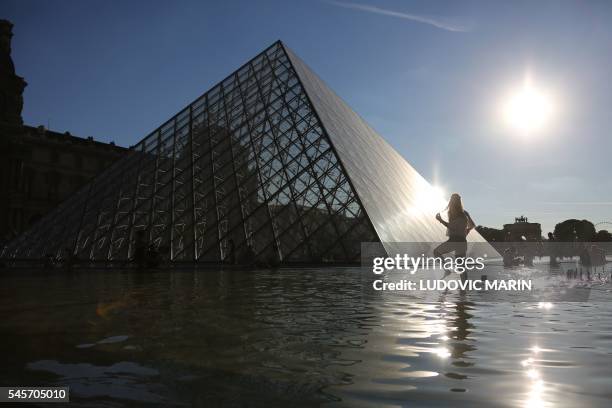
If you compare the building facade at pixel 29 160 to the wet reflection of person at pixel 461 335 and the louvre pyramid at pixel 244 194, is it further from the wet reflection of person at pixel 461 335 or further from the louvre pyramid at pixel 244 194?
the wet reflection of person at pixel 461 335

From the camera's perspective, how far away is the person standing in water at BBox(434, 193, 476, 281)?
10.0m

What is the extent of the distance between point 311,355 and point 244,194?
18830 millimetres

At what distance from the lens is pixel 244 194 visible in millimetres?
21938

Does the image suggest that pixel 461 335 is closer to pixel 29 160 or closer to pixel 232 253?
pixel 232 253

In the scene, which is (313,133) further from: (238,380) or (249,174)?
(238,380)

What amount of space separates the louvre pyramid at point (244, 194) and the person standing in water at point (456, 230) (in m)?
7.61

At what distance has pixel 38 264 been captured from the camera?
950 inches

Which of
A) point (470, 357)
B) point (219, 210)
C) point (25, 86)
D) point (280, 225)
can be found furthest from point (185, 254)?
point (25, 86)

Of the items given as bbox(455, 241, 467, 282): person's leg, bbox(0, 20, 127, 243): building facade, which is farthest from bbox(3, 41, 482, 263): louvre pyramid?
bbox(0, 20, 127, 243): building facade

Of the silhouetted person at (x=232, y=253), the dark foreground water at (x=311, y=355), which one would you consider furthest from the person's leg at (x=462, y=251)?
the silhouetted person at (x=232, y=253)

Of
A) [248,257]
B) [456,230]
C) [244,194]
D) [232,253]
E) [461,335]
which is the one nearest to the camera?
[461,335]

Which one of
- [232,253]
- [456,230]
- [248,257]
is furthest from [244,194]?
[456,230]

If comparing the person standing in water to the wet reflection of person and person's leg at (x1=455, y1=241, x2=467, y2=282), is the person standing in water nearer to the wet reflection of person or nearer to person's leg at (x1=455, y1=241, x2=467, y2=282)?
person's leg at (x1=455, y1=241, x2=467, y2=282)

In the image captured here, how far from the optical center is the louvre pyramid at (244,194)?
64.2 ft
